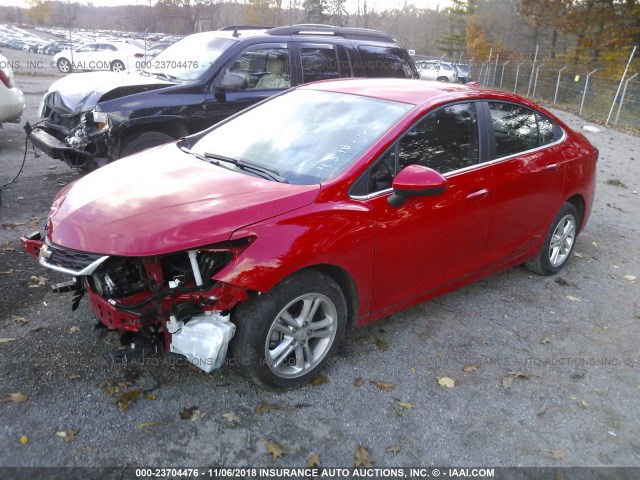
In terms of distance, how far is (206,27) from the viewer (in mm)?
68500

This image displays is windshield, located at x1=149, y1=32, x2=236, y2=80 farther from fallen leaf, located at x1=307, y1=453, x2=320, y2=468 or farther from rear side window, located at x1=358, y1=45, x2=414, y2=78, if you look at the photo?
fallen leaf, located at x1=307, y1=453, x2=320, y2=468

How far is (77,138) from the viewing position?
231 inches

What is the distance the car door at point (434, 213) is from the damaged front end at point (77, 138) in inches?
150

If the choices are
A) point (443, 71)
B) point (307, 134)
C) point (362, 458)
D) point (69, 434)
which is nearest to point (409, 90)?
point (307, 134)

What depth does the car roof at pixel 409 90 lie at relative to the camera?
12.1ft

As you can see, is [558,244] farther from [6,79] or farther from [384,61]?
[6,79]

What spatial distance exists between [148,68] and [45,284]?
14.8 feet

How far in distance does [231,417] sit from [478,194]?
2277 mm

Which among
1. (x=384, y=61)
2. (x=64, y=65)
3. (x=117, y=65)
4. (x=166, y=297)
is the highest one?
(x=384, y=61)

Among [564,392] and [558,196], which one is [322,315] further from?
[558,196]

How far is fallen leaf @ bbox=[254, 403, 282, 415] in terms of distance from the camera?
9.61 feet

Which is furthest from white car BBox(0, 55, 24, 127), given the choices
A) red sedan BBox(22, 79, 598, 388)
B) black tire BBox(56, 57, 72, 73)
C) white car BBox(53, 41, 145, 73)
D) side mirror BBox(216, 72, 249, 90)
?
white car BBox(53, 41, 145, 73)

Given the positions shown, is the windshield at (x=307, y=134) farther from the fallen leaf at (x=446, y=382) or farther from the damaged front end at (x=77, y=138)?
the damaged front end at (x=77, y=138)

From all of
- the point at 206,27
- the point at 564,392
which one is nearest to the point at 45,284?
the point at 564,392
